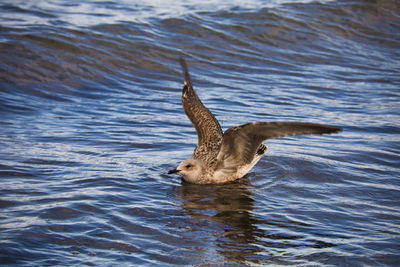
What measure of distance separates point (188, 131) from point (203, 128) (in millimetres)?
1120

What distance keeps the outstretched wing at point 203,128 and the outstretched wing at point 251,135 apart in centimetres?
38

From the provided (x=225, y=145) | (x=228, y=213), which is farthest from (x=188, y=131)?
(x=228, y=213)

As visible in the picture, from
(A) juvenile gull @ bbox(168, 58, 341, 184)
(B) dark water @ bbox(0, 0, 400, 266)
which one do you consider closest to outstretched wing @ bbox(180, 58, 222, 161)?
(A) juvenile gull @ bbox(168, 58, 341, 184)

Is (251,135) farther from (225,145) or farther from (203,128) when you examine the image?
(203,128)

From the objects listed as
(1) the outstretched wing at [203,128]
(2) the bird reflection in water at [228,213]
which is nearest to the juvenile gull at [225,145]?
(1) the outstretched wing at [203,128]

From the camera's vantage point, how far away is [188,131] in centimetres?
782

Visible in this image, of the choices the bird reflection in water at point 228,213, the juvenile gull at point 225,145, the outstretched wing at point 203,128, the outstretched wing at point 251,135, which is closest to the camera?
the bird reflection in water at point 228,213

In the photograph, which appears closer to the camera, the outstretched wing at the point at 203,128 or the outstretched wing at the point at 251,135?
the outstretched wing at the point at 251,135

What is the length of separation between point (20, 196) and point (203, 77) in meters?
6.19

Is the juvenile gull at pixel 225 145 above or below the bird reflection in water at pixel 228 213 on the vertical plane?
above

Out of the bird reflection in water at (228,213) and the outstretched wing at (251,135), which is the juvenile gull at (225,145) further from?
the bird reflection in water at (228,213)

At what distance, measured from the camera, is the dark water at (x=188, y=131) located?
4.33m

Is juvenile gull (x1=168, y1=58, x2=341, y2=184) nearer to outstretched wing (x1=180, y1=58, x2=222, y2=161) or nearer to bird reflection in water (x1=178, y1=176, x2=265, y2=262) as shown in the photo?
outstretched wing (x1=180, y1=58, x2=222, y2=161)

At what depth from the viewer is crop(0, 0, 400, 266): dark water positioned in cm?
433
